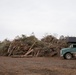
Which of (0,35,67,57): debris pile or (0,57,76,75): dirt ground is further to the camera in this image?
(0,35,67,57): debris pile

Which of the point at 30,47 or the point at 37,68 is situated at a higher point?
the point at 30,47

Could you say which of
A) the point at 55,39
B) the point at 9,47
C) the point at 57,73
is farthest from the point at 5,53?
the point at 57,73

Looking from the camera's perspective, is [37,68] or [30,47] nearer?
[37,68]

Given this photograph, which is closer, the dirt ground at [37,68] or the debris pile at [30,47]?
the dirt ground at [37,68]

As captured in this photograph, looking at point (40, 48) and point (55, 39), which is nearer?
point (40, 48)

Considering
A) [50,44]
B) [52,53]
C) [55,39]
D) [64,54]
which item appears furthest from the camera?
[55,39]

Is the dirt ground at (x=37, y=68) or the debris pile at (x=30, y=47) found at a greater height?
the debris pile at (x=30, y=47)

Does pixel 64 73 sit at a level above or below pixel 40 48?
below

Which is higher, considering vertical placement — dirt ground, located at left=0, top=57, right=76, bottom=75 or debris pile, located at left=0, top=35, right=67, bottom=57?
debris pile, located at left=0, top=35, right=67, bottom=57

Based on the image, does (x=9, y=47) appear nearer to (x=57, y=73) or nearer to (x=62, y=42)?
(x=62, y=42)

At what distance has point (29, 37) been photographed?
44.2 m

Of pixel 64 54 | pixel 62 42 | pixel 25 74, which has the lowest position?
pixel 25 74

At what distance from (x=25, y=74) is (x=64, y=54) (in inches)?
665

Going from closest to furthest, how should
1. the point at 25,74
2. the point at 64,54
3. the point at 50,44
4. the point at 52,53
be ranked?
the point at 25,74
the point at 64,54
the point at 52,53
the point at 50,44
